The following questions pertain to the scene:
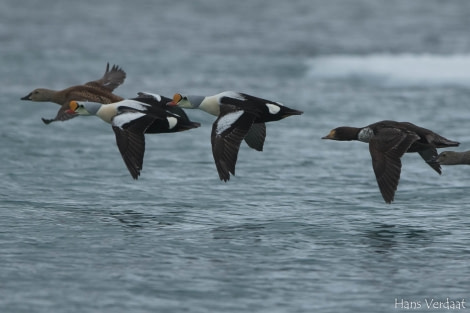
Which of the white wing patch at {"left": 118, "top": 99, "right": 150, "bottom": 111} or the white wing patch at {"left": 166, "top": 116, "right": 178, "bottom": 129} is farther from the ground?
the white wing patch at {"left": 118, "top": 99, "right": 150, "bottom": 111}

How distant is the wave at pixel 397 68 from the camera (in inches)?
1225

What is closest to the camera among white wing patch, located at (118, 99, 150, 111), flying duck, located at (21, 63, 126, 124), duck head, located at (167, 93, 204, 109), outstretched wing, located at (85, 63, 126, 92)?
white wing patch, located at (118, 99, 150, 111)

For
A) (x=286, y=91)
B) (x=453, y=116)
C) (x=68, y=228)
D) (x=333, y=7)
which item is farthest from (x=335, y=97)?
(x=333, y=7)

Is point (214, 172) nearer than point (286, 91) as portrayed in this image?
Yes

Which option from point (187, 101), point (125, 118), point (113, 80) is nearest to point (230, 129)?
point (187, 101)

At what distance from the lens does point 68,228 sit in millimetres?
14359

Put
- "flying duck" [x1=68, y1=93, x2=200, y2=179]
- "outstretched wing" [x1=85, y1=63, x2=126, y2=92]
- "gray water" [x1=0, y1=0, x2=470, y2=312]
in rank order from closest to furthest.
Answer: "gray water" [x1=0, y1=0, x2=470, y2=312] < "flying duck" [x1=68, y1=93, x2=200, y2=179] < "outstretched wing" [x1=85, y1=63, x2=126, y2=92]

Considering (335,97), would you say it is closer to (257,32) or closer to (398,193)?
(398,193)

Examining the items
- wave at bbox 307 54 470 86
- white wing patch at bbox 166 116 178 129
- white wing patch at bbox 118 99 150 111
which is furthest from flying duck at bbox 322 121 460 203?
Result: wave at bbox 307 54 470 86

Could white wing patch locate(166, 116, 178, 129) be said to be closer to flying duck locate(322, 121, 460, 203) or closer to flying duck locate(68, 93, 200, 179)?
flying duck locate(68, 93, 200, 179)

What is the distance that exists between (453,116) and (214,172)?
7764 mm

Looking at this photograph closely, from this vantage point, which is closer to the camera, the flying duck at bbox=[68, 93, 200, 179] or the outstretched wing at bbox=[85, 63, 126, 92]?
the flying duck at bbox=[68, 93, 200, 179]

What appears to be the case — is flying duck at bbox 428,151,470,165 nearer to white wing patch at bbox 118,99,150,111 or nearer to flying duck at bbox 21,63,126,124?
white wing patch at bbox 118,99,150,111

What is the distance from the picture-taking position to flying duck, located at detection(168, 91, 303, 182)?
14.3 metres
